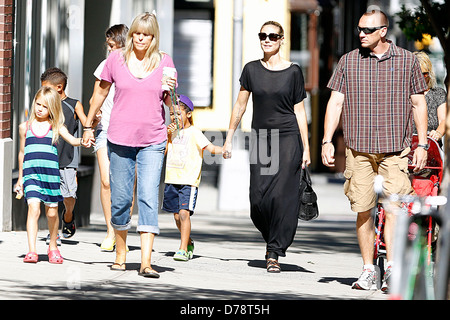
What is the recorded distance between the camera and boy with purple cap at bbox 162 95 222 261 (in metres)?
9.34

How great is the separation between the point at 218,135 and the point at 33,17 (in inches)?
361

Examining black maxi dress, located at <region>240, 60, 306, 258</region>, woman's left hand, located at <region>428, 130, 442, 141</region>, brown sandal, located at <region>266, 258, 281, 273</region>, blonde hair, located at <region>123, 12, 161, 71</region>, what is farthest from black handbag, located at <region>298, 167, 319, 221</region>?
blonde hair, located at <region>123, 12, 161, 71</region>

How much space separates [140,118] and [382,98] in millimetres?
1732

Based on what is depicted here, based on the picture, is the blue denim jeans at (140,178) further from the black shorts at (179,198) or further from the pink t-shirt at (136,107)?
the black shorts at (179,198)

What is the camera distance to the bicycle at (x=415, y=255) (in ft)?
15.3

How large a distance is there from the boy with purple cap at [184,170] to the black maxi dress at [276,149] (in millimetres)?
625

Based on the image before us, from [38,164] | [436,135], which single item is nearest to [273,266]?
[436,135]

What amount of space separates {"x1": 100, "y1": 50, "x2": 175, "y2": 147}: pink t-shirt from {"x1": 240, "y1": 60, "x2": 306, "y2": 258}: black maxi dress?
1.16 metres

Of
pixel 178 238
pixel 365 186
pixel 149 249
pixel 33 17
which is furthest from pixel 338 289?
pixel 33 17

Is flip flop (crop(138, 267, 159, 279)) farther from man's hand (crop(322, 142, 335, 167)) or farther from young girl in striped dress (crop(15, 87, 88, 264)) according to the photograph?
man's hand (crop(322, 142, 335, 167))

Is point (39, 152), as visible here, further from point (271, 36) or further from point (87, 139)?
point (271, 36)

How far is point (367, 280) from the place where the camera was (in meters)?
7.81

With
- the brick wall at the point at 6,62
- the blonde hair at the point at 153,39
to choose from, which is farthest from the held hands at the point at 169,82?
the brick wall at the point at 6,62
